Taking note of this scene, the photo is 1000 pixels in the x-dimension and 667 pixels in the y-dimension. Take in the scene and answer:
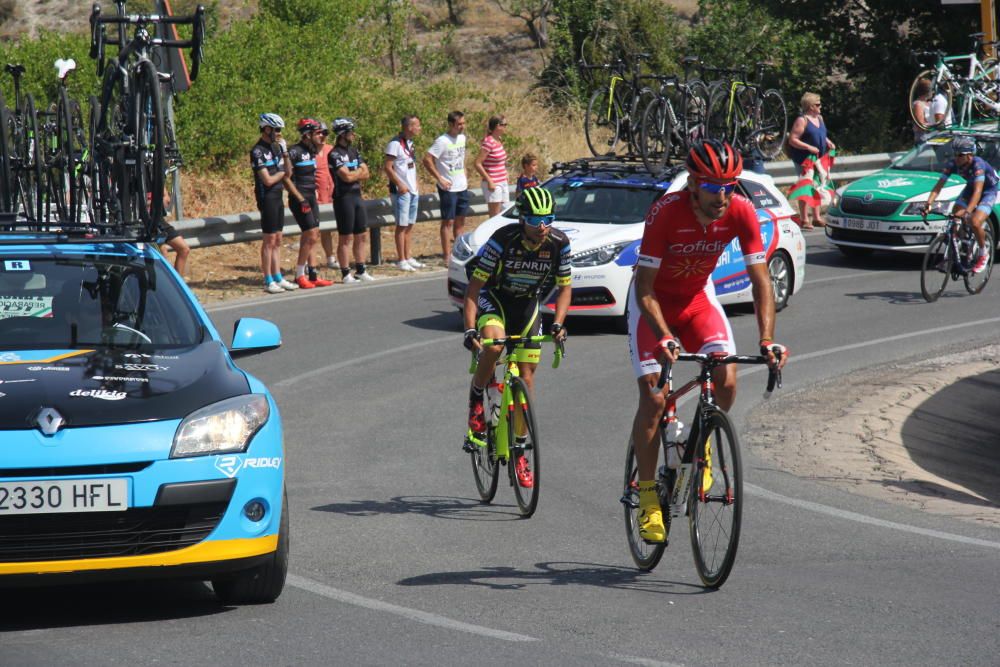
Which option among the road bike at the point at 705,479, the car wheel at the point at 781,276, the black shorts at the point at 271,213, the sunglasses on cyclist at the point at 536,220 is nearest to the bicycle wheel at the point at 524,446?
the sunglasses on cyclist at the point at 536,220

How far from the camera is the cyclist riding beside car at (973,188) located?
1758cm

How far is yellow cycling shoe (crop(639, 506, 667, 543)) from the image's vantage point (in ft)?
23.1

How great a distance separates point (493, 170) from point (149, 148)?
1214 cm

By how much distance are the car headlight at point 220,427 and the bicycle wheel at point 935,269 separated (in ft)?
41.9

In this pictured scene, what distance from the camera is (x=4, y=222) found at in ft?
28.2

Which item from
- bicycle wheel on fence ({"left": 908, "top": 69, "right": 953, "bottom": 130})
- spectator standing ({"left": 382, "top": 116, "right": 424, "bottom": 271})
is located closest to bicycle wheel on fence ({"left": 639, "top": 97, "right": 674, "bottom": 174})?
spectator standing ({"left": 382, "top": 116, "right": 424, "bottom": 271})

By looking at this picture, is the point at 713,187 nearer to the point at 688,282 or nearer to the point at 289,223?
the point at 688,282

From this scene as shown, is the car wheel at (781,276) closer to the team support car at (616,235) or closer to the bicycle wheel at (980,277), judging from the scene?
the team support car at (616,235)

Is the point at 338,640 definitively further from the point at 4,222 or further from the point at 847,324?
the point at 847,324

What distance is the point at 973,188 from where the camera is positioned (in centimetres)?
1767

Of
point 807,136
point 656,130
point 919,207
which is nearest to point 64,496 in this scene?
point 656,130

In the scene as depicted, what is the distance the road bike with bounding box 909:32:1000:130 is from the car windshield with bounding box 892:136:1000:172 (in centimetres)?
168

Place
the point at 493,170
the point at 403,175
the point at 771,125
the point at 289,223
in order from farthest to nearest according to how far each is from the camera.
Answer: the point at 771,125
the point at 493,170
the point at 289,223
the point at 403,175

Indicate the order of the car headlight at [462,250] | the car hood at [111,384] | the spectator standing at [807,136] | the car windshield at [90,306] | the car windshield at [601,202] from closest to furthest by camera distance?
1. the car hood at [111,384]
2. the car windshield at [90,306]
3. the car headlight at [462,250]
4. the car windshield at [601,202]
5. the spectator standing at [807,136]
